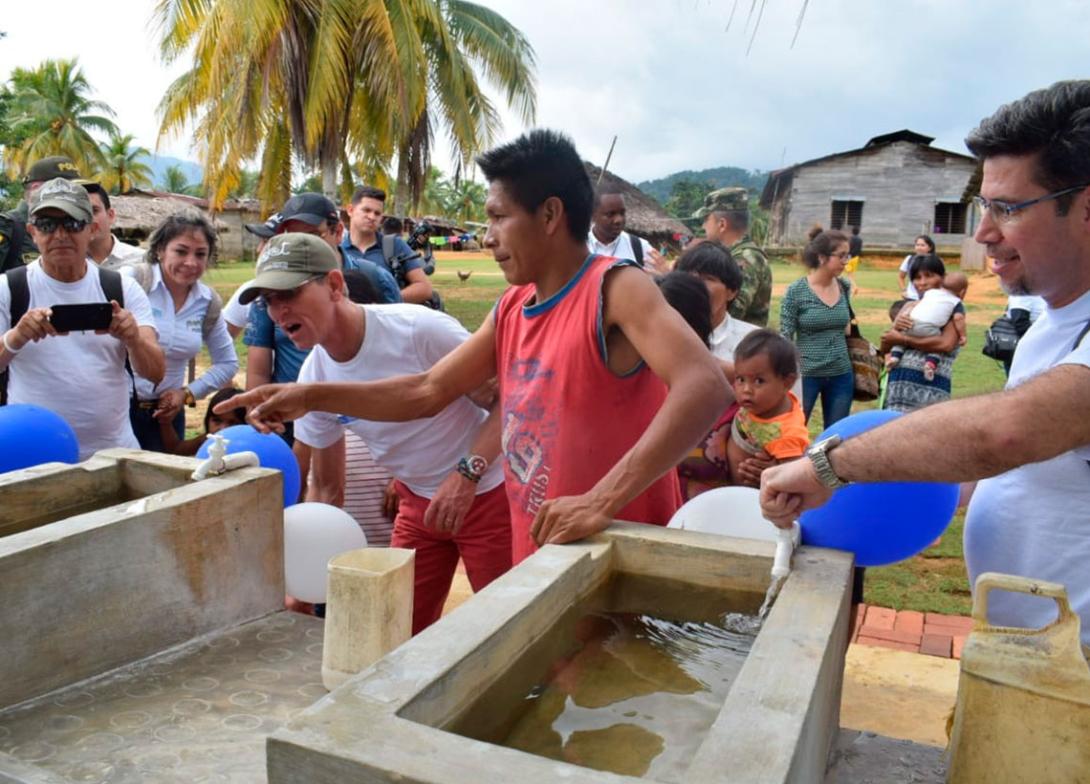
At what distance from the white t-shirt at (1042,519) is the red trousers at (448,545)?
5.21 ft

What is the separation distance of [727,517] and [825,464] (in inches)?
38.1

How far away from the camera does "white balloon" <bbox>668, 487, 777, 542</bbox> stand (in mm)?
2537

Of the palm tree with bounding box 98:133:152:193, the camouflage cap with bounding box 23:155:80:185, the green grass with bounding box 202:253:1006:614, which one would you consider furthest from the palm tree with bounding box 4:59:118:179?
the camouflage cap with bounding box 23:155:80:185

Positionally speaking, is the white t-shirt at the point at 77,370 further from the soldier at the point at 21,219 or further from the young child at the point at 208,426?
the soldier at the point at 21,219

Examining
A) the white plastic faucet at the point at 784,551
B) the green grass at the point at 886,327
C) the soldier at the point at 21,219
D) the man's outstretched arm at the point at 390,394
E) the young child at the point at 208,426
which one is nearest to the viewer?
the white plastic faucet at the point at 784,551

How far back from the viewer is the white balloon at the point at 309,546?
266 centimetres

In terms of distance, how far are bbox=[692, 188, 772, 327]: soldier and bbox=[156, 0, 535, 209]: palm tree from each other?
11051 millimetres

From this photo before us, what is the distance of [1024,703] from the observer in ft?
4.37

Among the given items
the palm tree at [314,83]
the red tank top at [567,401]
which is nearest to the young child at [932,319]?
the red tank top at [567,401]

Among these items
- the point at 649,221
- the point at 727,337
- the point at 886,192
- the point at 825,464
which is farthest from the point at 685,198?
the point at 825,464

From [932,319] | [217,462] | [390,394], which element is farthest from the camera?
[932,319]

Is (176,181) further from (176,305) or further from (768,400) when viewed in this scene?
(768,400)

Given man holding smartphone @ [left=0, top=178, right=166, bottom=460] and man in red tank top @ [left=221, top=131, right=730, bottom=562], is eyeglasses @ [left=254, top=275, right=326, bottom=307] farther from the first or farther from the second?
man holding smartphone @ [left=0, top=178, right=166, bottom=460]

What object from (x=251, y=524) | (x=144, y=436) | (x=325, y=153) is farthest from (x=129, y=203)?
(x=251, y=524)
